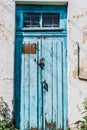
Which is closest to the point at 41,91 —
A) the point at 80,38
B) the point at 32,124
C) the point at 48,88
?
the point at 48,88

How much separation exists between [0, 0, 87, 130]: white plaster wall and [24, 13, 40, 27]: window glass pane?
33 cm

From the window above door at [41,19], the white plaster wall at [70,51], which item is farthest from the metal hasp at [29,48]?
the window above door at [41,19]

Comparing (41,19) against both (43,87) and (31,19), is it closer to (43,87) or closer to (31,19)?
(31,19)

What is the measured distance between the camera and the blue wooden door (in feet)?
28.8

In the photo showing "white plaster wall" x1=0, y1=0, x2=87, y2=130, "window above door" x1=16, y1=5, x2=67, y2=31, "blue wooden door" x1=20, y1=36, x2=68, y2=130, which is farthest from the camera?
"window above door" x1=16, y1=5, x2=67, y2=31

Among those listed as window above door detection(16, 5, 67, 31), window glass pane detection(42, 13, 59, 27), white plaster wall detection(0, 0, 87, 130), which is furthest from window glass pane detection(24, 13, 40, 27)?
white plaster wall detection(0, 0, 87, 130)

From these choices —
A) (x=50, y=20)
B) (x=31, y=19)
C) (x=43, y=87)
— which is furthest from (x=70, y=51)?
(x=31, y=19)

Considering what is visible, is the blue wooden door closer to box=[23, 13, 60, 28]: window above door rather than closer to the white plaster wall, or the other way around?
the white plaster wall

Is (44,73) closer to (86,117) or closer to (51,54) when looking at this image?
(51,54)

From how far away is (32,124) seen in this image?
28.8ft

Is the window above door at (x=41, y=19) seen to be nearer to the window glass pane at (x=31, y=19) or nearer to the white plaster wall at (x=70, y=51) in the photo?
the window glass pane at (x=31, y=19)

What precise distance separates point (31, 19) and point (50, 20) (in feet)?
1.31

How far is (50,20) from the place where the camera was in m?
8.98

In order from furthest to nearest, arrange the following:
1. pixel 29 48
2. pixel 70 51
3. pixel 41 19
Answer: pixel 41 19 → pixel 29 48 → pixel 70 51
